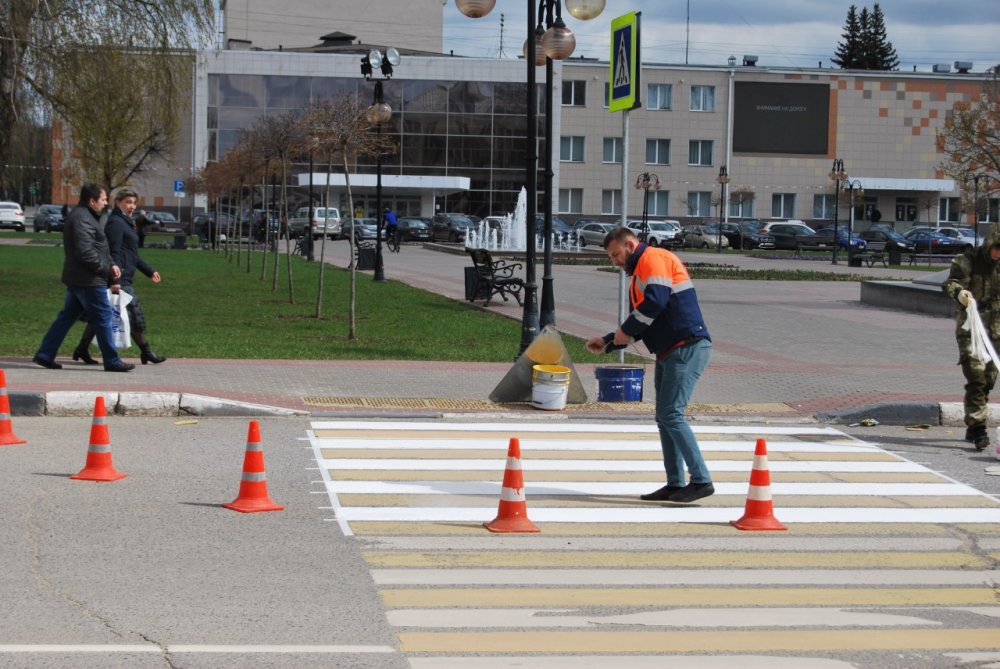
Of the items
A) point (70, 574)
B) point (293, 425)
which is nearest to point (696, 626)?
point (70, 574)

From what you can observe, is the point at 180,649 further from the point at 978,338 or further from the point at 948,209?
the point at 948,209

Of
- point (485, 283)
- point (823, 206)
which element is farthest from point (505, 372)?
point (823, 206)

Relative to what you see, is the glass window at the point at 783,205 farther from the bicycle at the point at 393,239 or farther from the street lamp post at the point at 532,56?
the street lamp post at the point at 532,56

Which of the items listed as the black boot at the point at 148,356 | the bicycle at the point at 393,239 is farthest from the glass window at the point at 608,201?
the black boot at the point at 148,356

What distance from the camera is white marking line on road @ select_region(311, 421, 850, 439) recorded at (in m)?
12.4

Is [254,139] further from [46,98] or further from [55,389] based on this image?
[55,389]

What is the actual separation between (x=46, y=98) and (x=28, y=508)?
19.5m

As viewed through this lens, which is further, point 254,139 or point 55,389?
point 254,139

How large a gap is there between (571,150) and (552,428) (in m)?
85.6

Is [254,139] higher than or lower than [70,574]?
higher

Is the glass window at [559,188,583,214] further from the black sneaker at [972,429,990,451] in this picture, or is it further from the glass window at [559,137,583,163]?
the black sneaker at [972,429,990,451]

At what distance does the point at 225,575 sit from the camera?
707 centimetres

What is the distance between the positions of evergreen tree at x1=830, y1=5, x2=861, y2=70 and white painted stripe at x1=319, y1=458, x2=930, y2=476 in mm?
130536

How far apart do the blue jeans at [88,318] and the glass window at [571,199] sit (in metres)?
83.5
